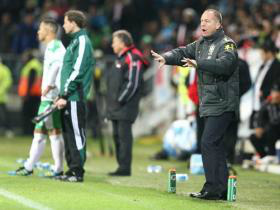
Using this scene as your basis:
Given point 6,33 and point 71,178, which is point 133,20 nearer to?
point 6,33

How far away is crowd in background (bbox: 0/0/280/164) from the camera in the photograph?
22.9m

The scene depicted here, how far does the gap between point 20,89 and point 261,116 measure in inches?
347

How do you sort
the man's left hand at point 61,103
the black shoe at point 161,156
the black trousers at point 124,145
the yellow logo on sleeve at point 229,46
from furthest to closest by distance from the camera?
the black shoe at point 161,156 < the black trousers at point 124,145 < the man's left hand at point 61,103 < the yellow logo on sleeve at point 229,46

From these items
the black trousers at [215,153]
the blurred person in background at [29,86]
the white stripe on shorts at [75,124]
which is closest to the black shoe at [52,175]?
the white stripe on shorts at [75,124]

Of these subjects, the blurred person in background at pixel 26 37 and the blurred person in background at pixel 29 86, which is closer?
the blurred person in background at pixel 29 86

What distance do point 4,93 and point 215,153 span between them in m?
12.9

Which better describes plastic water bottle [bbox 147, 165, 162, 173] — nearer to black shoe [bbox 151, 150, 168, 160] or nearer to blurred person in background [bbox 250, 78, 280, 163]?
blurred person in background [bbox 250, 78, 280, 163]

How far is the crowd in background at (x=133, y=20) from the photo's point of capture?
22.9m

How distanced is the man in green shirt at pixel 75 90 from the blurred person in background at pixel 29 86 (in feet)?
33.8

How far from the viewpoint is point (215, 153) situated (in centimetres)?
1148

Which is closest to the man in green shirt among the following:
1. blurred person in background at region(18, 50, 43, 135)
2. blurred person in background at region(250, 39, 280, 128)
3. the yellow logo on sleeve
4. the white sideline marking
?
the white sideline marking

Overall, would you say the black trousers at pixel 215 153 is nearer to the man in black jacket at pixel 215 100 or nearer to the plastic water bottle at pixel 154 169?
the man in black jacket at pixel 215 100

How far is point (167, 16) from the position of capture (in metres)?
26.2

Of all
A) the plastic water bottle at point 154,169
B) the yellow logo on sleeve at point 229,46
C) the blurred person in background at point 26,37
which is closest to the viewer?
the yellow logo on sleeve at point 229,46
